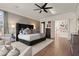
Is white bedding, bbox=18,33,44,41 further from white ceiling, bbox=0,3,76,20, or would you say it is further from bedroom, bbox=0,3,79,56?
white ceiling, bbox=0,3,76,20

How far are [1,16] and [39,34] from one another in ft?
3.42

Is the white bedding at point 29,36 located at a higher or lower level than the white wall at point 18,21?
lower

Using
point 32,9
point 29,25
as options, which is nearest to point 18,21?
point 29,25

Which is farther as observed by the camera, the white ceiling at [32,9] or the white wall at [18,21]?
the white wall at [18,21]

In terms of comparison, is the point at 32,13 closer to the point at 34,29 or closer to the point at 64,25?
the point at 34,29

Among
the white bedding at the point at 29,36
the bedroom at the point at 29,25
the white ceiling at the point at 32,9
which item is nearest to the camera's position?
the white ceiling at the point at 32,9

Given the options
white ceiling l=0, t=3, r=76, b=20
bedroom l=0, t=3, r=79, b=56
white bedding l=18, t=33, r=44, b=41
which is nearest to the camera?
white ceiling l=0, t=3, r=76, b=20

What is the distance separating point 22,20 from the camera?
255 centimetres

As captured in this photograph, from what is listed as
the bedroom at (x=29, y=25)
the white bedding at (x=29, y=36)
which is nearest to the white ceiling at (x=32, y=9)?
the bedroom at (x=29, y=25)

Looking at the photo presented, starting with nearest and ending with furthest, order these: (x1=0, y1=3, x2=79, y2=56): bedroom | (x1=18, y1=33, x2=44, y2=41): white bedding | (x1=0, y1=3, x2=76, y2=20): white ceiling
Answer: (x1=0, y1=3, x2=76, y2=20): white ceiling < (x1=0, y1=3, x2=79, y2=56): bedroom < (x1=18, y1=33, x2=44, y2=41): white bedding

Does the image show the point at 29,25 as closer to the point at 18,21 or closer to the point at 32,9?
the point at 18,21

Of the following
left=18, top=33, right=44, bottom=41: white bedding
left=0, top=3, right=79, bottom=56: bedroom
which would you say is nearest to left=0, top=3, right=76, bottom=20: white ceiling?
left=0, top=3, right=79, bottom=56: bedroom

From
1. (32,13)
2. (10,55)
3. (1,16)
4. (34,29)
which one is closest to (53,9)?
(32,13)

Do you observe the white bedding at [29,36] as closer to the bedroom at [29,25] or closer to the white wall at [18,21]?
the bedroom at [29,25]
